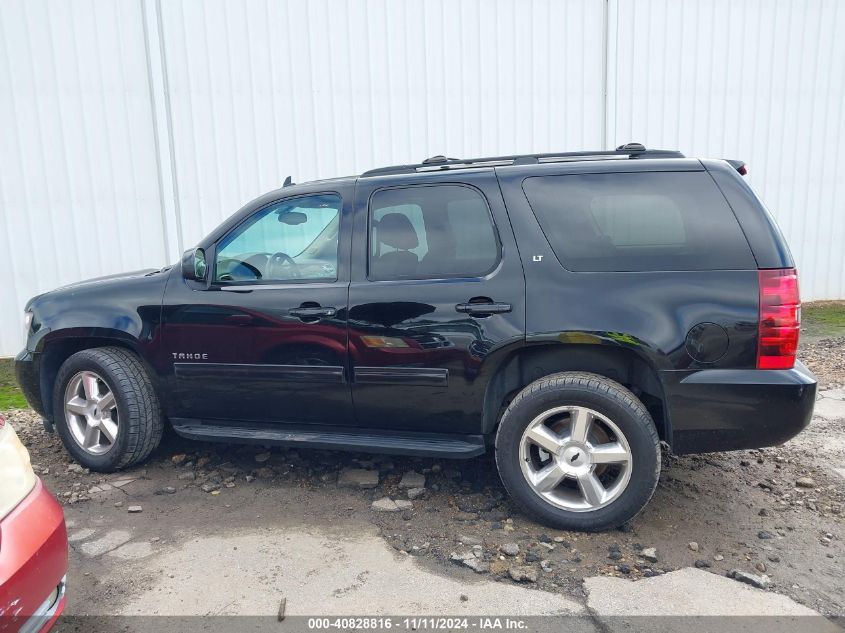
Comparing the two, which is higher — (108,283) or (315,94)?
(315,94)

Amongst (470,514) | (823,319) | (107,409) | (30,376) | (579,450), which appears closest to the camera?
(579,450)

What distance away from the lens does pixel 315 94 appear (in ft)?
24.1

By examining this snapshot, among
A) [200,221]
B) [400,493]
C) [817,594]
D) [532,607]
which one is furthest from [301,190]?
[200,221]

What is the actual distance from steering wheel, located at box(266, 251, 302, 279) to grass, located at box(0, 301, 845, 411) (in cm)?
334

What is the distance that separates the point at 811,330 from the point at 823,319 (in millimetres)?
742

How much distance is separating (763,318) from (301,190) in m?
2.55

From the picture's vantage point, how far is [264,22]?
7094 mm

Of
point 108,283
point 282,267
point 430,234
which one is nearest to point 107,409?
point 108,283

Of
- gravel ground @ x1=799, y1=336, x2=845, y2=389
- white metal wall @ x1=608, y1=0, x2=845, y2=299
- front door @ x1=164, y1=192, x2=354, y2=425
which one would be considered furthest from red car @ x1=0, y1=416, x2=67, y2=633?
white metal wall @ x1=608, y1=0, x2=845, y2=299

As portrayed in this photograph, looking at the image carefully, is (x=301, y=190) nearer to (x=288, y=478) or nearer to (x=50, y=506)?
(x=288, y=478)

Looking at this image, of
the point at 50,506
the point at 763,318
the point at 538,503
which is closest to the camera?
the point at 50,506

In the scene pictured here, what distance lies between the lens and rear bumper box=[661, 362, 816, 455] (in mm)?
2756

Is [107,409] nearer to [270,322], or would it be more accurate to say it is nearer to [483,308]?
[270,322]

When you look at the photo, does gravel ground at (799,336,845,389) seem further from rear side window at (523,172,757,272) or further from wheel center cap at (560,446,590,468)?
wheel center cap at (560,446,590,468)
